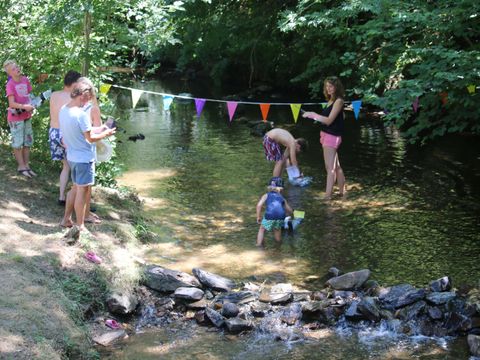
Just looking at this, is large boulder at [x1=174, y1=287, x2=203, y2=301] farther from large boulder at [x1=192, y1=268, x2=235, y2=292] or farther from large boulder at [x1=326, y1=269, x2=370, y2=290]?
large boulder at [x1=326, y1=269, x2=370, y2=290]

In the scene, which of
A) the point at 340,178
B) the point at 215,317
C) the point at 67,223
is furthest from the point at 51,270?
the point at 340,178

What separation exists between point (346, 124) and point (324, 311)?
449 inches

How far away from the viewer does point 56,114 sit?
22.7 feet

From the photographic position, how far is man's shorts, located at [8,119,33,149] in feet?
25.5

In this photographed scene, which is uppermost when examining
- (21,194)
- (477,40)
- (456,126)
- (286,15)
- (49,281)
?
(286,15)

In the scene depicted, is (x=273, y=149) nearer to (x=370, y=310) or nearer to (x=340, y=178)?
(x=340, y=178)

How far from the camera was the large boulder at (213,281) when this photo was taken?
6.31m

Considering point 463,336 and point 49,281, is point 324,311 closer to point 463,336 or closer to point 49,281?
point 463,336

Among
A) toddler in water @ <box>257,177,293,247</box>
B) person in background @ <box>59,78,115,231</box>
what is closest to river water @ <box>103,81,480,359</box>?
toddler in water @ <box>257,177,293,247</box>

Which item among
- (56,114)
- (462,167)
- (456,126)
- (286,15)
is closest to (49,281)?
(56,114)

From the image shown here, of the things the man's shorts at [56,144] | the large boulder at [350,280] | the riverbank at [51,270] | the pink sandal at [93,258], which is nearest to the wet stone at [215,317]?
the riverbank at [51,270]

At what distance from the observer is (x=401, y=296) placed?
19.6 feet

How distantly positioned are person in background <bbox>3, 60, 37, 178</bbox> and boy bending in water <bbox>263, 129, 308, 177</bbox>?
3659 millimetres

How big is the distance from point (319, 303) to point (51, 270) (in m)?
2.60
